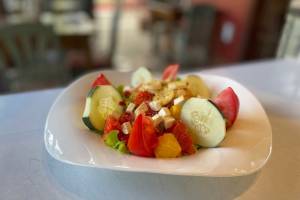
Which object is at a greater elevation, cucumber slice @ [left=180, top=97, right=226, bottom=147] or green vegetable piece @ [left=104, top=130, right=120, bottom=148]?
cucumber slice @ [left=180, top=97, right=226, bottom=147]

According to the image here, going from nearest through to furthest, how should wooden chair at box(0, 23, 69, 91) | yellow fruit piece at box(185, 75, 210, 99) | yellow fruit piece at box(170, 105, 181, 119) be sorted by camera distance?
yellow fruit piece at box(170, 105, 181, 119), yellow fruit piece at box(185, 75, 210, 99), wooden chair at box(0, 23, 69, 91)

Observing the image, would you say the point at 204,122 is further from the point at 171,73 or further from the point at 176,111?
the point at 171,73

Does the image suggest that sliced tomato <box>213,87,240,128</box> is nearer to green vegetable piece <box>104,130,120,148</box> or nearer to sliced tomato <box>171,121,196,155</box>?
sliced tomato <box>171,121,196,155</box>

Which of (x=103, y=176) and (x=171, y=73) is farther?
(x=171, y=73)

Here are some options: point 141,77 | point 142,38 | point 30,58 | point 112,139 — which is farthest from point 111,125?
point 142,38

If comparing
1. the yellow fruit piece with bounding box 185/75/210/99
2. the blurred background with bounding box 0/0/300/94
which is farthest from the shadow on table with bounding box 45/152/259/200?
the blurred background with bounding box 0/0/300/94

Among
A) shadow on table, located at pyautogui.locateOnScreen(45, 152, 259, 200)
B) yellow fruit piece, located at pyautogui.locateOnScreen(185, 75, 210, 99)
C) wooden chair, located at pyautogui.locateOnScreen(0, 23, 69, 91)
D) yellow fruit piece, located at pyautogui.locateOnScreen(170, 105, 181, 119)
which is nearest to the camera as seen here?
shadow on table, located at pyautogui.locateOnScreen(45, 152, 259, 200)
